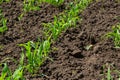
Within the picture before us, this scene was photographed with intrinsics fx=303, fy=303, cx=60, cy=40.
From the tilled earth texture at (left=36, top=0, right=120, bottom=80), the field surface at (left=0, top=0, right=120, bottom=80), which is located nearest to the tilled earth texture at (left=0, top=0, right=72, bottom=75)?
the field surface at (left=0, top=0, right=120, bottom=80)

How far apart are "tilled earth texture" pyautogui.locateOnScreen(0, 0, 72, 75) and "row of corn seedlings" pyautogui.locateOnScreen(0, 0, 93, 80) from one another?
14 centimetres

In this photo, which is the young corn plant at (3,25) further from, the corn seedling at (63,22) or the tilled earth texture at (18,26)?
the corn seedling at (63,22)

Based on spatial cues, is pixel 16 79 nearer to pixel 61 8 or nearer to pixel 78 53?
pixel 78 53

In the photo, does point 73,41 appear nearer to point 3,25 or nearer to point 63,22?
point 63,22

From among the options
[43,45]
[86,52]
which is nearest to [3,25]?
[43,45]

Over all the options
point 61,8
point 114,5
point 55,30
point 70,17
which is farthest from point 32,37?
point 114,5

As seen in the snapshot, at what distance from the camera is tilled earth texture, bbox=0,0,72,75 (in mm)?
3631

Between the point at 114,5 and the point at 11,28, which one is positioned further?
the point at 114,5

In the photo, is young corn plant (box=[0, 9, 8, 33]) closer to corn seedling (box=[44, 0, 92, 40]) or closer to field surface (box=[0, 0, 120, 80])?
field surface (box=[0, 0, 120, 80])

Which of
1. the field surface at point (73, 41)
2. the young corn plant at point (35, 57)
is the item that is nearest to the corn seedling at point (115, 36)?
the field surface at point (73, 41)

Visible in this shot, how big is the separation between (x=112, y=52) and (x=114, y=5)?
1.46 m

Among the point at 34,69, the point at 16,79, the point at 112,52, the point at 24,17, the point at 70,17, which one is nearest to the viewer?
the point at 16,79

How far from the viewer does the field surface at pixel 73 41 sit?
3.17 meters

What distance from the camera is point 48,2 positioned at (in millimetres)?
4977
